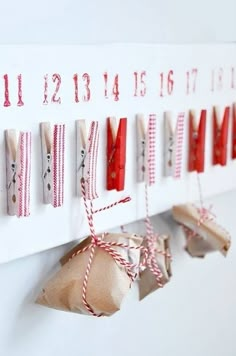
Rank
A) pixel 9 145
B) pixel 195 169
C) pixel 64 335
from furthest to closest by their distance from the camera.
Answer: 1. pixel 195 169
2. pixel 64 335
3. pixel 9 145

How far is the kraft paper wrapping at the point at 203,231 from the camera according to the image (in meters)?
0.80

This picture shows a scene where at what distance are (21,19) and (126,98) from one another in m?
0.15

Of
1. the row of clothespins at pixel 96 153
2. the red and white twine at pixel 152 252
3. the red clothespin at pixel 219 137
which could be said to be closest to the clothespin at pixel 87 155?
the row of clothespins at pixel 96 153

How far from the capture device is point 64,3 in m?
0.65

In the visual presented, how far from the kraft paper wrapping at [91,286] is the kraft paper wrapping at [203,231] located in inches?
6.0

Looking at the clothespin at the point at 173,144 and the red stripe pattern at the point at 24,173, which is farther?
the clothespin at the point at 173,144

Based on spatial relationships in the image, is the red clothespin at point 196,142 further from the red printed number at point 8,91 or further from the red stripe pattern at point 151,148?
the red printed number at point 8,91

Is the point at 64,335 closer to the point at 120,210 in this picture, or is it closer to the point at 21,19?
the point at 120,210

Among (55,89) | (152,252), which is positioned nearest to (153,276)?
(152,252)

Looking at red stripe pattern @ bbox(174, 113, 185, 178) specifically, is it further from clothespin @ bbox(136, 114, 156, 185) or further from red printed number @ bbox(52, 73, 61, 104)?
red printed number @ bbox(52, 73, 61, 104)

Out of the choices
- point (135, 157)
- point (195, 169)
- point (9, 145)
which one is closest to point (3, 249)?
point (9, 145)

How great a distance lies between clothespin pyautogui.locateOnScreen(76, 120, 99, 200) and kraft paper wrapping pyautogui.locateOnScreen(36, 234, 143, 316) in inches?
2.4

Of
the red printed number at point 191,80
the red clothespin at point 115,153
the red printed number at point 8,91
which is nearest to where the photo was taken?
the red printed number at point 8,91

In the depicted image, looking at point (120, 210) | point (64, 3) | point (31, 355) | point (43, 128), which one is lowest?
point (31, 355)
